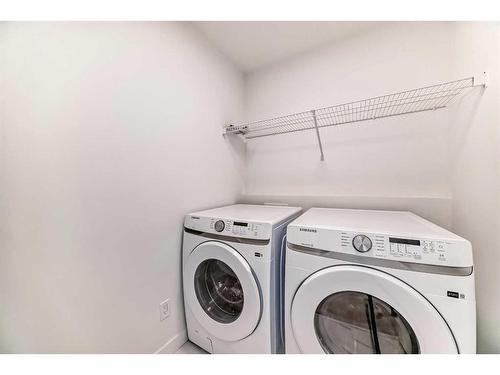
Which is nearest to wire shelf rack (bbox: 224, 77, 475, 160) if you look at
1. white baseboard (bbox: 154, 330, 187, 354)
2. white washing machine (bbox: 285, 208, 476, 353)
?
white washing machine (bbox: 285, 208, 476, 353)

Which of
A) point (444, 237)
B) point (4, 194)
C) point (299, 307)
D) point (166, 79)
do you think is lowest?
point (299, 307)

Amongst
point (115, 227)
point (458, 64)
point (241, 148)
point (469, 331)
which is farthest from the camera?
point (241, 148)

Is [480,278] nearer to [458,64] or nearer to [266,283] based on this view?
[266,283]

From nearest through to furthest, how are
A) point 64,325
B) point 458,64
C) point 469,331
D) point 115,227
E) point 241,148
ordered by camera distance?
point 469,331
point 64,325
point 115,227
point 458,64
point 241,148

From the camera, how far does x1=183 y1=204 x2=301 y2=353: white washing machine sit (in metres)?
0.90

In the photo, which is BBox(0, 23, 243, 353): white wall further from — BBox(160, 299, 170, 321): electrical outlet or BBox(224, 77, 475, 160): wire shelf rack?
BBox(224, 77, 475, 160): wire shelf rack

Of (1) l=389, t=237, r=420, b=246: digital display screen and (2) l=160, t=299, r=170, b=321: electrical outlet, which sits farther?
(2) l=160, t=299, r=170, b=321: electrical outlet

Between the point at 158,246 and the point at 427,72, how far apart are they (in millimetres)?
2012

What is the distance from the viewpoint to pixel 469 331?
589 mm

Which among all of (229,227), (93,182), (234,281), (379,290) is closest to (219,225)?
(229,227)

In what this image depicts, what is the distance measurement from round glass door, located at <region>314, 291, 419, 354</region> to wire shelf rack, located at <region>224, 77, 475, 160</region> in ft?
3.46

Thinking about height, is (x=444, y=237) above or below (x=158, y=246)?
above

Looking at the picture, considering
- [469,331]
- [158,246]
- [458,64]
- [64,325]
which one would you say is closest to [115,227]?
[158,246]

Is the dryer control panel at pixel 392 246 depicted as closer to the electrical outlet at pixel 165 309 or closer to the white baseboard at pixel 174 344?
the electrical outlet at pixel 165 309
